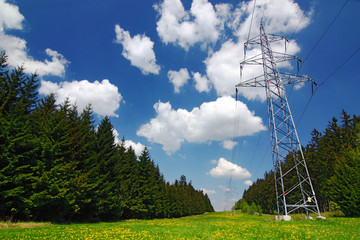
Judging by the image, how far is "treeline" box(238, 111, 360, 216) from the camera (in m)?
26.8

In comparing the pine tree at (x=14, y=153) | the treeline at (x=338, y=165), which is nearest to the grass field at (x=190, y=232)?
the pine tree at (x=14, y=153)

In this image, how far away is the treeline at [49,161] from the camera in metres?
17.5

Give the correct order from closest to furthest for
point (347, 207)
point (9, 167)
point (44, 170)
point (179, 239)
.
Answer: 1. point (179, 239)
2. point (9, 167)
3. point (44, 170)
4. point (347, 207)

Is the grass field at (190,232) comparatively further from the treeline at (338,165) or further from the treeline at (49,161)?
the treeline at (338,165)

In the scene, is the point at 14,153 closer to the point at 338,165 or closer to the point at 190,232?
the point at 190,232

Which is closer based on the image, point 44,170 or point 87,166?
point 44,170

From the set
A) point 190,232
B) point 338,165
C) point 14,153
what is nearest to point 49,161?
point 14,153

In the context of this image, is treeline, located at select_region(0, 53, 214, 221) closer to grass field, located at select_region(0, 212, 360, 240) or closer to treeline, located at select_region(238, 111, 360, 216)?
grass field, located at select_region(0, 212, 360, 240)

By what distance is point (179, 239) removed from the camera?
11.1 metres

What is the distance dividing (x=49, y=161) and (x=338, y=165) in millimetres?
41756

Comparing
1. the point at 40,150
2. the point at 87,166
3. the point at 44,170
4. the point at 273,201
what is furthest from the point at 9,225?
the point at 273,201

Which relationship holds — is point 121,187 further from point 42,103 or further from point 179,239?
point 179,239

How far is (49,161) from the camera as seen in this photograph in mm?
21766

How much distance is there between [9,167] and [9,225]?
4516mm
